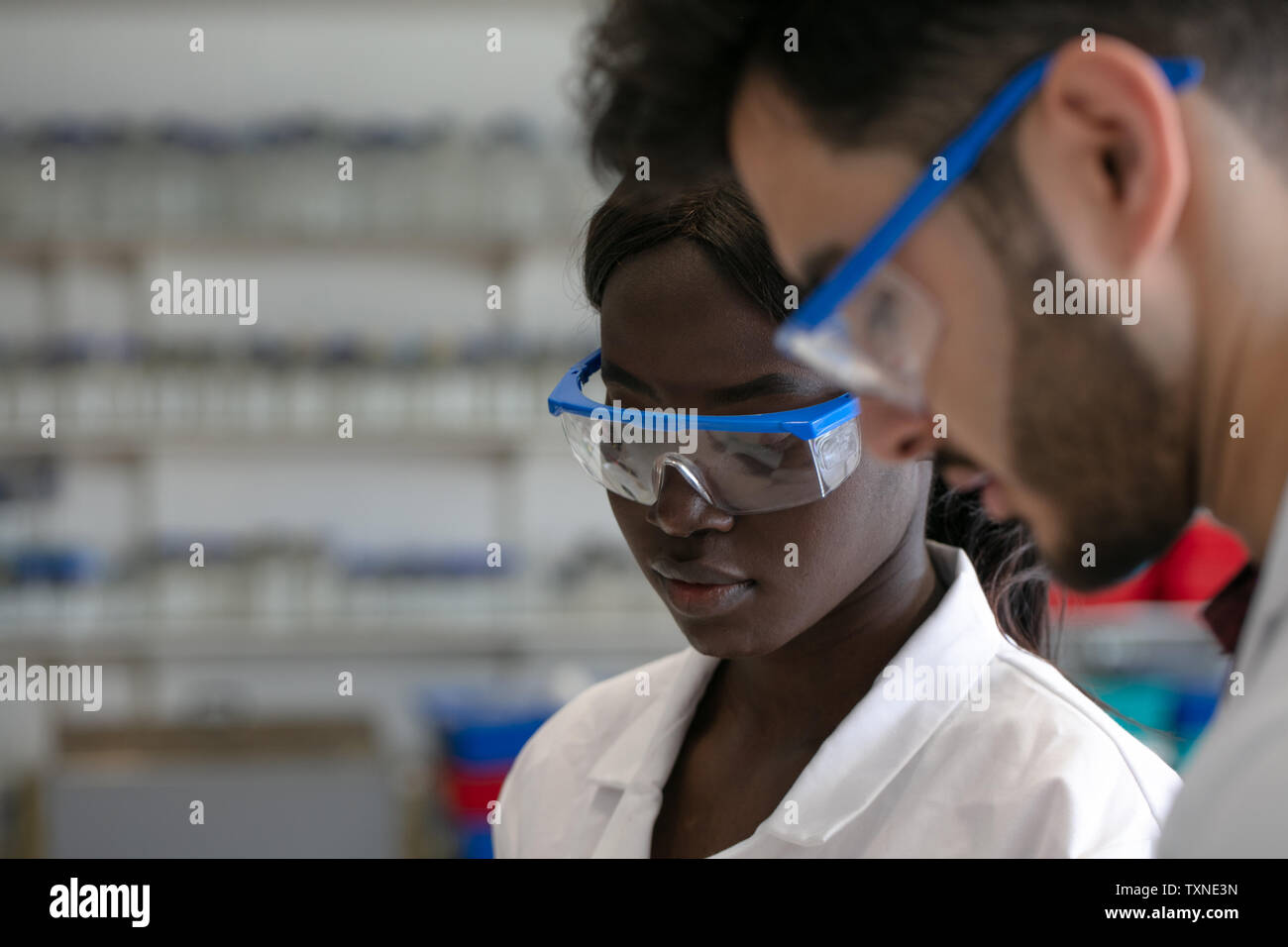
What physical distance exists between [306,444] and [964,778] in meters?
2.82

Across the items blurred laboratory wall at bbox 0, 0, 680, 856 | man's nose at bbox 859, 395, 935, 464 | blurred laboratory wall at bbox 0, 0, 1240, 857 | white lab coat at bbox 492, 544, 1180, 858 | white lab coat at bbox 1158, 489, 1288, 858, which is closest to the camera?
white lab coat at bbox 1158, 489, 1288, 858

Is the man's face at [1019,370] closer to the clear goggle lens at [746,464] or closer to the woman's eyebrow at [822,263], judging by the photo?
the woman's eyebrow at [822,263]

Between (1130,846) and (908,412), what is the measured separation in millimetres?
361

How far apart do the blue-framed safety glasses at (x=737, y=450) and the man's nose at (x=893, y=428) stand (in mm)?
190

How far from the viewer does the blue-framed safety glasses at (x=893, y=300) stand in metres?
0.49

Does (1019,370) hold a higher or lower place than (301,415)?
higher

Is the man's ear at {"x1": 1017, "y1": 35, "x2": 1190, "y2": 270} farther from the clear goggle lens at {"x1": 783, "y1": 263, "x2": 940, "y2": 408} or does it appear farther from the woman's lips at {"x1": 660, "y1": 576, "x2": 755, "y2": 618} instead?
the woman's lips at {"x1": 660, "y1": 576, "x2": 755, "y2": 618}

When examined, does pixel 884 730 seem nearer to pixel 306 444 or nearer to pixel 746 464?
pixel 746 464

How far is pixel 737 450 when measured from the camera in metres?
0.84

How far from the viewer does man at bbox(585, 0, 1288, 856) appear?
0.47 meters

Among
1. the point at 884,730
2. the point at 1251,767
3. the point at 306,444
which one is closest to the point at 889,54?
the point at 1251,767

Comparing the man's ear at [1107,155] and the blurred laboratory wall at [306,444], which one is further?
the blurred laboratory wall at [306,444]

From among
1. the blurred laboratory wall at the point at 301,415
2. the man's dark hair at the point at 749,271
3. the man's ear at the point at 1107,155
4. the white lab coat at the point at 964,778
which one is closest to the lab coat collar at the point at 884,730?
the white lab coat at the point at 964,778

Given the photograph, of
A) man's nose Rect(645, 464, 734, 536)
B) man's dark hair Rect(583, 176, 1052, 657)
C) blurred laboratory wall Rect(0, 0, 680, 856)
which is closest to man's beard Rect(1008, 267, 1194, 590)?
man's dark hair Rect(583, 176, 1052, 657)
